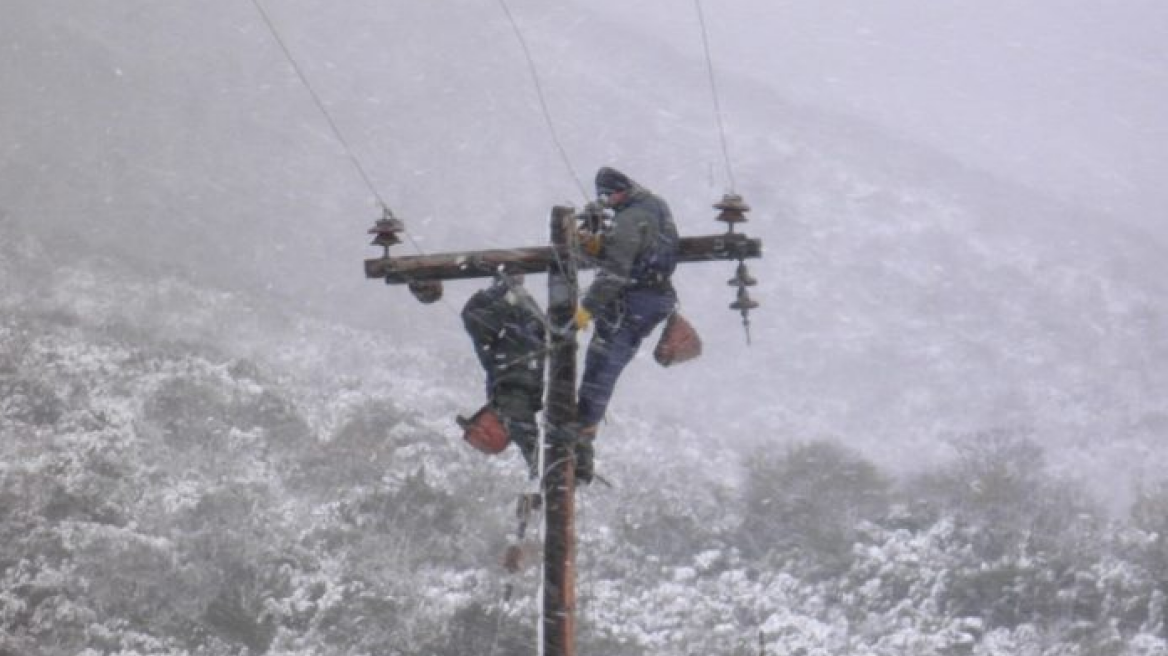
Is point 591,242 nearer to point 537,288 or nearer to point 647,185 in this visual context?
point 537,288

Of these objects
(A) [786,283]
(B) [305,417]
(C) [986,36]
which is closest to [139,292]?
(B) [305,417]

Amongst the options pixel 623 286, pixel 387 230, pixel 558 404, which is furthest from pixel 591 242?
pixel 387 230

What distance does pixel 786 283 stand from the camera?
102ft

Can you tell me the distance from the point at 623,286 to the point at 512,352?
41.7 inches

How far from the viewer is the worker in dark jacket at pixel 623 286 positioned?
685cm

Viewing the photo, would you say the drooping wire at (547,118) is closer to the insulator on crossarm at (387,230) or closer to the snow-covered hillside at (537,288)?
the snow-covered hillside at (537,288)

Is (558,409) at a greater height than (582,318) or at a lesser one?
lesser

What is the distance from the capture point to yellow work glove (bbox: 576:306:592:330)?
6395 mm

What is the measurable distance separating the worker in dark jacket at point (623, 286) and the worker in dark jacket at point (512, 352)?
1.34 feet

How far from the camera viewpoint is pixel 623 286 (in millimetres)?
6953

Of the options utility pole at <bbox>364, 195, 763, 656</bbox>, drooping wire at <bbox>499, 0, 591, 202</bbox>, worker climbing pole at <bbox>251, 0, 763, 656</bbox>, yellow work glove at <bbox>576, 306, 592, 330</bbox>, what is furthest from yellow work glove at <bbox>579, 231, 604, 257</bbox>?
yellow work glove at <bbox>576, 306, 592, 330</bbox>

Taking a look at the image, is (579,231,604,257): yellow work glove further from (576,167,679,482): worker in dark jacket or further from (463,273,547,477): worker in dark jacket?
(463,273,547,477): worker in dark jacket

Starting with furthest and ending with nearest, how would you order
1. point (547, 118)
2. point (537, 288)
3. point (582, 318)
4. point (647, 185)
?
point (647, 185)
point (537, 288)
point (547, 118)
point (582, 318)

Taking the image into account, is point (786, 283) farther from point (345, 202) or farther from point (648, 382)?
point (345, 202)
